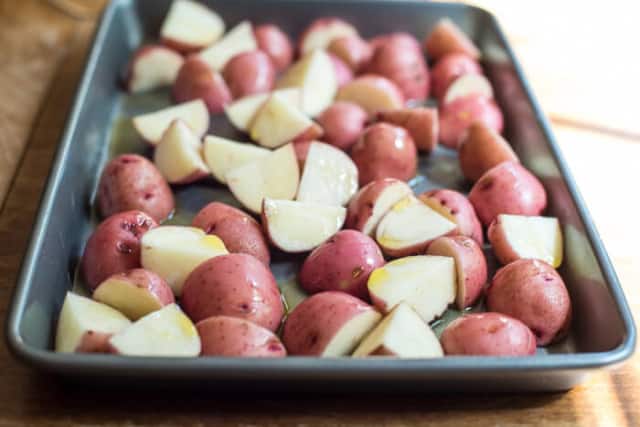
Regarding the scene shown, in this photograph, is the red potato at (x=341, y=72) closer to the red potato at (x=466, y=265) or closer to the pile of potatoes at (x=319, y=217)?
the pile of potatoes at (x=319, y=217)

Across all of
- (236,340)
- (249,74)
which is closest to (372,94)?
(249,74)

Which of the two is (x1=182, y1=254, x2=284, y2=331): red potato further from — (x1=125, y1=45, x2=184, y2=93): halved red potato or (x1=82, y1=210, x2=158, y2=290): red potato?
(x1=125, y1=45, x2=184, y2=93): halved red potato

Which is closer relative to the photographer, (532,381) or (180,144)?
(532,381)

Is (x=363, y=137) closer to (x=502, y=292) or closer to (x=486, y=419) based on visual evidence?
A: (x=502, y=292)

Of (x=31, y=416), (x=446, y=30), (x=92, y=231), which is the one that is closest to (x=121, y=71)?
(x=92, y=231)

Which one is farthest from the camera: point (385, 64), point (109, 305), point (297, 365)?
point (385, 64)

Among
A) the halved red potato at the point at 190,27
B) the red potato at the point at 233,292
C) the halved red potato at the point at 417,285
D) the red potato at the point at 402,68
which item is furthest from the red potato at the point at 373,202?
the halved red potato at the point at 190,27

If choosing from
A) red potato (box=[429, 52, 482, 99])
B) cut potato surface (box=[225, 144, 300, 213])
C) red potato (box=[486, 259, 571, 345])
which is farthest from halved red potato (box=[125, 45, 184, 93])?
red potato (box=[486, 259, 571, 345])
